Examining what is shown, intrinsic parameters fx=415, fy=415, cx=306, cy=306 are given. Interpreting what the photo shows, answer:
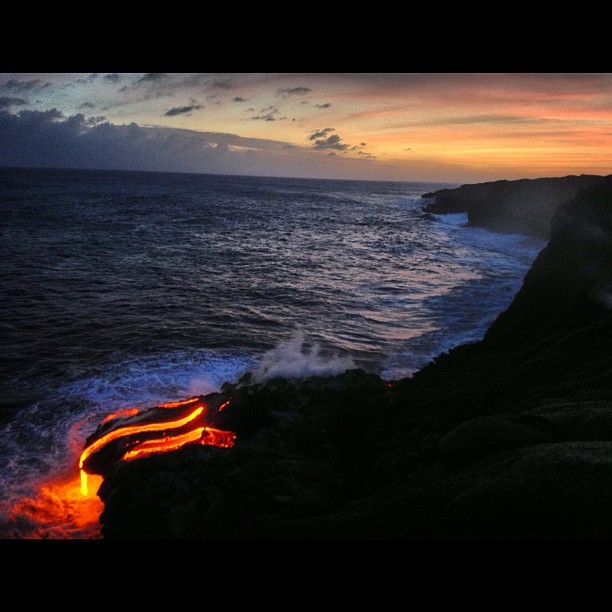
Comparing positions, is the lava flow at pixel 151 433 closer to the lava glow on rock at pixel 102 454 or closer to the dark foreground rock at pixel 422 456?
the lava glow on rock at pixel 102 454

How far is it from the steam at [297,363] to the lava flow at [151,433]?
3290 mm

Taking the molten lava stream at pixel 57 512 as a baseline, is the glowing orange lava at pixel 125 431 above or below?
above

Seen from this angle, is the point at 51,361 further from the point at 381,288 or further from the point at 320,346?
the point at 381,288

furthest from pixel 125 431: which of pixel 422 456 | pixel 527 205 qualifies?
pixel 527 205

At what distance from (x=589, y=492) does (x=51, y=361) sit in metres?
17.8

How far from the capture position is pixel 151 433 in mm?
11383

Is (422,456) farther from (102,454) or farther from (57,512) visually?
(57,512)

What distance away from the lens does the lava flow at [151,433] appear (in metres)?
10.7

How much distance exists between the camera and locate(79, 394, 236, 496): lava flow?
1072cm

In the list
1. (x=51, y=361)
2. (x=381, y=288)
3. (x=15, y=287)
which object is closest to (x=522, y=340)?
(x=381, y=288)

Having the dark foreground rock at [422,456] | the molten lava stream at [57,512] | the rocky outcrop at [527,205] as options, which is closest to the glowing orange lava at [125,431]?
the molten lava stream at [57,512]

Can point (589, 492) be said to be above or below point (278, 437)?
above

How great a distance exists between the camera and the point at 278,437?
10.5 meters

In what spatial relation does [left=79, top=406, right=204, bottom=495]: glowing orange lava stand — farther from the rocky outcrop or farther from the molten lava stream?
the rocky outcrop
